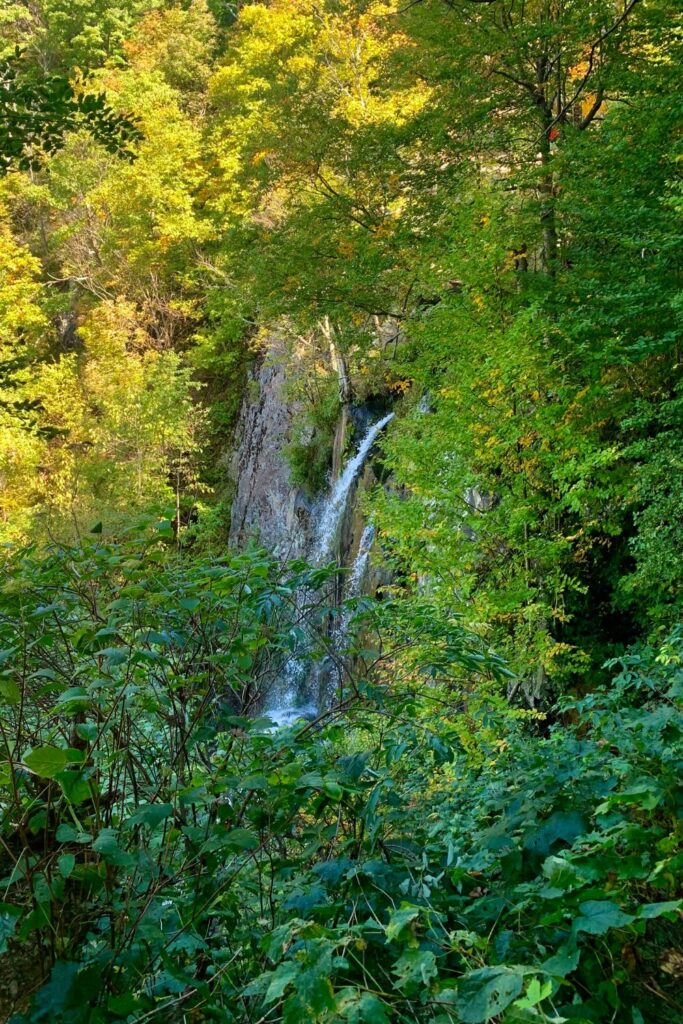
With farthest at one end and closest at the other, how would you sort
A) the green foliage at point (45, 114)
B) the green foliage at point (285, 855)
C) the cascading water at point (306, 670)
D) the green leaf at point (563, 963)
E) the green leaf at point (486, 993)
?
the cascading water at point (306, 670), the green foliage at point (45, 114), the green foliage at point (285, 855), the green leaf at point (563, 963), the green leaf at point (486, 993)

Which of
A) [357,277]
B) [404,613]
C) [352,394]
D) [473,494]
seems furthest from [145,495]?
[404,613]

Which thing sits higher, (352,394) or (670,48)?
(670,48)

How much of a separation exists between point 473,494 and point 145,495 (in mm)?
10258

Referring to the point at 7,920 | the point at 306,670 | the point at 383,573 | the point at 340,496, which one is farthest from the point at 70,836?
the point at 340,496

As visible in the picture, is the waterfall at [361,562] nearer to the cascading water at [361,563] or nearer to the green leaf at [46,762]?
the cascading water at [361,563]

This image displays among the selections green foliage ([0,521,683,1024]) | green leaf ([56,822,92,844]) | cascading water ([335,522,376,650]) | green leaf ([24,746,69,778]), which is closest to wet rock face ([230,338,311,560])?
cascading water ([335,522,376,650])

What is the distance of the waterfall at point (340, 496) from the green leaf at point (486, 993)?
35.9 ft

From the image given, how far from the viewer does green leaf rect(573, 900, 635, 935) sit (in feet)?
4.42

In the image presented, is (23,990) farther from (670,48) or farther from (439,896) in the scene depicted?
(670,48)

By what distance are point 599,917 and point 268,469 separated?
1578 cm

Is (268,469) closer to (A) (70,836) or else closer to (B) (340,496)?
(B) (340,496)

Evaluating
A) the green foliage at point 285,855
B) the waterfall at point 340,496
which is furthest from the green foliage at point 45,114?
the waterfall at point 340,496

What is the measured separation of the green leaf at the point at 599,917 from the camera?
135 cm

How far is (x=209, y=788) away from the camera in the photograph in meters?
1.81
